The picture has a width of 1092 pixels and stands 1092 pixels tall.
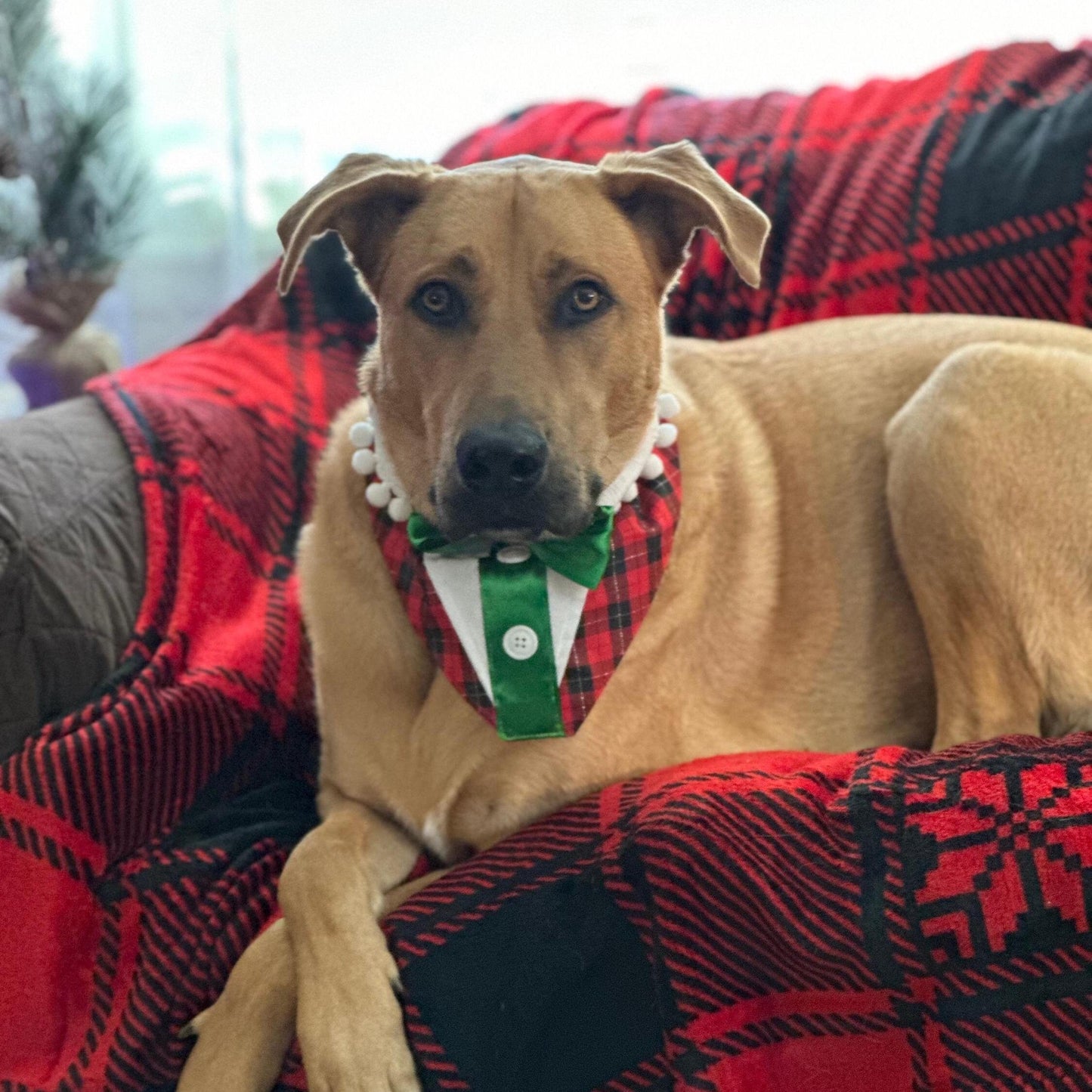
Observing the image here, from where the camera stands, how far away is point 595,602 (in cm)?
174

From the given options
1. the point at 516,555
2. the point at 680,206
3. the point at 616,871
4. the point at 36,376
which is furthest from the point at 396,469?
the point at 36,376

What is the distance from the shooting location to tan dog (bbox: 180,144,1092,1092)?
154cm

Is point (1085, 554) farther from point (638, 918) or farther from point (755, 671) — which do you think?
point (638, 918)

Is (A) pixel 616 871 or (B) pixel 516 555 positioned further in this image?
(B) pixel 516 555

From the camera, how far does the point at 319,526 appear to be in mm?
1965

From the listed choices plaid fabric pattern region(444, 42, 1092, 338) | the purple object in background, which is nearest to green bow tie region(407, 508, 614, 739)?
plaid fabric pattern region(444, 42, 1092, 338)

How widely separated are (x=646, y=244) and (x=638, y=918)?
955mm

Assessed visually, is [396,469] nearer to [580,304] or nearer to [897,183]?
[580,304]

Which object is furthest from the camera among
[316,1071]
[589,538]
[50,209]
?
[50,209]

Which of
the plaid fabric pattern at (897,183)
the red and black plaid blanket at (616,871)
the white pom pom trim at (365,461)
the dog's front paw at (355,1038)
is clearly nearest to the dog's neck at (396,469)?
the white pom pom trim at (365,461)

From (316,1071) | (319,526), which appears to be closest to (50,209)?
(319,526)

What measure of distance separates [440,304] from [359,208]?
0.66 feet

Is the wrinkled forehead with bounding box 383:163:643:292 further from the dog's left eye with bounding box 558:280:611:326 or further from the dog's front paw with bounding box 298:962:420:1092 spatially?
the dog's front paw with bounding box 298:962:420:1092

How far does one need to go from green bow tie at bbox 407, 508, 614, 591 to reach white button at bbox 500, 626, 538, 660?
0.32 feet
